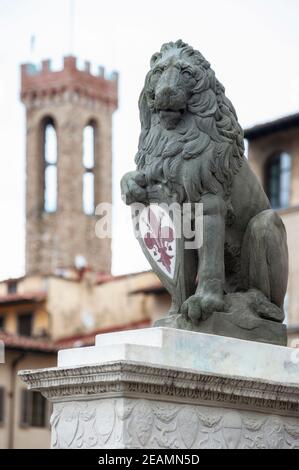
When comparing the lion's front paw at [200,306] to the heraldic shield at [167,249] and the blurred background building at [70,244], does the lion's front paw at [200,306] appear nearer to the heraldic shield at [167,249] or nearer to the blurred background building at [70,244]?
the heraldic shield at [167,249]

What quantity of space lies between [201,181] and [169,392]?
5.15ft

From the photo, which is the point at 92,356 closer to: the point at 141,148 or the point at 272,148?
the point at 141,148

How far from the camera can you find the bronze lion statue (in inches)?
416

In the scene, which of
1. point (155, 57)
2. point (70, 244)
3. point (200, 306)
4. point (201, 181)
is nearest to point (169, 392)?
point (200, 306)

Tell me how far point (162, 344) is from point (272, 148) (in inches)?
1474

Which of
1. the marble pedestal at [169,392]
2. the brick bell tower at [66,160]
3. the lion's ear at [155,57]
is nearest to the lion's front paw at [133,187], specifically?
the lion's ear at [155,57]

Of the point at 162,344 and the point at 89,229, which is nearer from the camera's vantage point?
the point at 162,344

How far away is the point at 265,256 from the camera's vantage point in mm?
11055

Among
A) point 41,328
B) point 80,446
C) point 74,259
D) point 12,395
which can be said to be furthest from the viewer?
point 74,259

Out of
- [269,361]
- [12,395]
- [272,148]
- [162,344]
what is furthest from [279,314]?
[12,395]

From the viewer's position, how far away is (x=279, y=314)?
36.3 feet

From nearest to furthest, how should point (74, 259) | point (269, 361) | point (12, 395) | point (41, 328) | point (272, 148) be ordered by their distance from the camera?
point (269, 361) < point (272, 148) < point (12, 395) < point (41, 328) < point (74, 259)

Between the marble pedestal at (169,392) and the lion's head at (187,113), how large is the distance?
1.28 m

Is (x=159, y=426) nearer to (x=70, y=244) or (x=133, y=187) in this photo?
(x=133, y=187)
